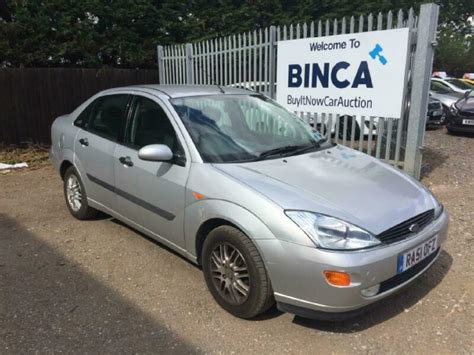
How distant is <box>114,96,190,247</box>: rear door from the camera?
345 cm

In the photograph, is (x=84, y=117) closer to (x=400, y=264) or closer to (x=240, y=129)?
(x=240, y=129)

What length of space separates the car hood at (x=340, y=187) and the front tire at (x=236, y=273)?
0.38 meters

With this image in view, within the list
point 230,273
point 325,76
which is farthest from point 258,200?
point 325,76

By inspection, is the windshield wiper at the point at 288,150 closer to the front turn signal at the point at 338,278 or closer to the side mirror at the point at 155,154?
the side mirror at the point at 155,154

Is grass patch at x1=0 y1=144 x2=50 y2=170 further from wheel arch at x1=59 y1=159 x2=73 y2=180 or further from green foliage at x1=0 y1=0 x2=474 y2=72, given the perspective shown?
wheel arch at x1=59 y1=159 x2=73 y2=180

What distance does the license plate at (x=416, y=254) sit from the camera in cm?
276

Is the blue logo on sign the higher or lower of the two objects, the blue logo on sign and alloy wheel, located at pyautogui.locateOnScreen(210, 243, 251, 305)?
the higher

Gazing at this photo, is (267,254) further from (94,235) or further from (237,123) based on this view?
(94,235)

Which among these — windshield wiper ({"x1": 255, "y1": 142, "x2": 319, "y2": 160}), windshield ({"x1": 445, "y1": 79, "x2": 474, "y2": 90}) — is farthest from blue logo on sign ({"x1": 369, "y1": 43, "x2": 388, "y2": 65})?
windshield ({"x1": 445, "y1": 79, "x2": 474, "y2": 90})

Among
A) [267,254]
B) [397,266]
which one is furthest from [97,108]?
[397,266]

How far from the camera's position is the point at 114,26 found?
10508mm

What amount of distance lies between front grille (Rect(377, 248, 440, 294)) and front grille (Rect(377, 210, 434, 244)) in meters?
0.24

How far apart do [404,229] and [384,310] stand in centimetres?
69

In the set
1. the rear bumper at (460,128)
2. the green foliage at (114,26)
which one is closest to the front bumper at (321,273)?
the green foliage at (114,26)
